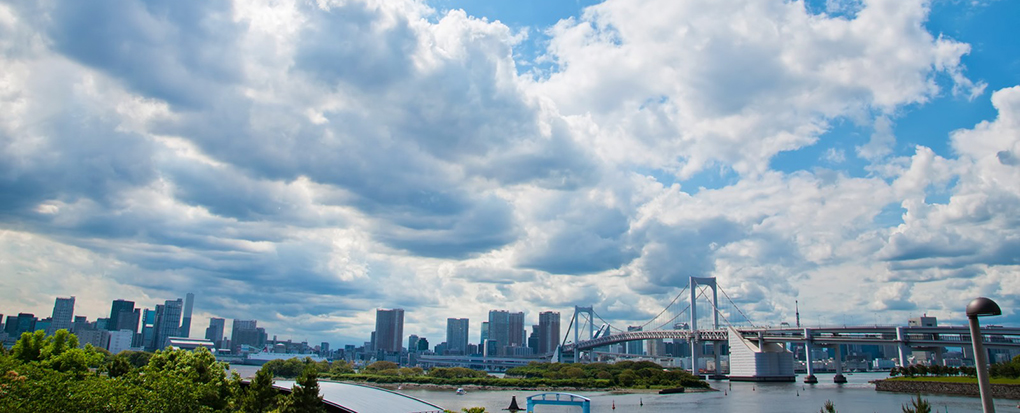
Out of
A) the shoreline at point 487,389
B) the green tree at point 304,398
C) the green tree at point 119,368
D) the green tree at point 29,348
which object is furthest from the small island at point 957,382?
the green tree at point 29,348

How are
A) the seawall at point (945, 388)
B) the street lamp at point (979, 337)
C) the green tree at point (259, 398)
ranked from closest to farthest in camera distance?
the street lamp at point (979, 337) → the green tree at point (259, 398) → the seawall at point (945, 388)

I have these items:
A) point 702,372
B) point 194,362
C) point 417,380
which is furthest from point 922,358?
point 194,362

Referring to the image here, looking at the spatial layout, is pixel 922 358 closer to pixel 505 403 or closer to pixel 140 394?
pixel 505 403

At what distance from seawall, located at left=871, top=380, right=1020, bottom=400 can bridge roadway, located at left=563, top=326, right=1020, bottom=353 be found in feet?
77.5

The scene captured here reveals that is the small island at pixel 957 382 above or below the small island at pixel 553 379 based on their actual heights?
above

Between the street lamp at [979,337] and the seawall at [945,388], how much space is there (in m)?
58.1

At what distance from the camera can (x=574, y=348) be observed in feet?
626

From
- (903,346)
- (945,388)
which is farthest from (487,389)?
(903,346)

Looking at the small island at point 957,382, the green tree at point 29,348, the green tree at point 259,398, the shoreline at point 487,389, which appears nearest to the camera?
the green tree at point 259,398

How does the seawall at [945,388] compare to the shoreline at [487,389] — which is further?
the shoreline at [487,389]

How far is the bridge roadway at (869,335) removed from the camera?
350 feet

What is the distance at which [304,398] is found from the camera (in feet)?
78.8

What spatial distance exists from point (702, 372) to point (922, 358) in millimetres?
50788

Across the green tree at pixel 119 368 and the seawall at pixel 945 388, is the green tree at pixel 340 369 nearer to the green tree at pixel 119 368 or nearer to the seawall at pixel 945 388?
the green tree at pixel 119 368
